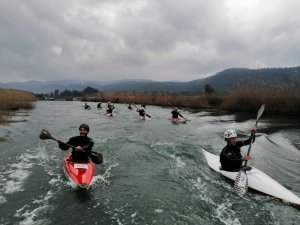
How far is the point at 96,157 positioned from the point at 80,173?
0.82 metres

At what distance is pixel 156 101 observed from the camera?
43375 mm

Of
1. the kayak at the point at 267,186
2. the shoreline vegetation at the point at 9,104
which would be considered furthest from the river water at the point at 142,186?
the shoreline vegetation at the point at 9,104

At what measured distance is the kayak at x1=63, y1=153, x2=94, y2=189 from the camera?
795 centimetres

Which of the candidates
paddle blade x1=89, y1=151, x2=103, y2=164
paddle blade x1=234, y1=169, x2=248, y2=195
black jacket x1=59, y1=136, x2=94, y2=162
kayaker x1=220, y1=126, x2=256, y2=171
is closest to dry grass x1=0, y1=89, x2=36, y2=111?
black jacket x1=59, y1=136, x2=94, y2=162

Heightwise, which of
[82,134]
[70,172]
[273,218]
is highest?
[82,134]

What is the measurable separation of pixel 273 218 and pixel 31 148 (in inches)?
419

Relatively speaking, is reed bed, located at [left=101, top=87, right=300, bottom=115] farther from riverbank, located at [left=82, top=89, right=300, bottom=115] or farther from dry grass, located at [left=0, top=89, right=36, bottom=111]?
dry grass, located at [left=0, top=89, right=36, bottom=111]

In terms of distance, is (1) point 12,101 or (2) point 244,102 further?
(2) point 244,102

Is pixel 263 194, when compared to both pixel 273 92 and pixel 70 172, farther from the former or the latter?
pixel 273 92

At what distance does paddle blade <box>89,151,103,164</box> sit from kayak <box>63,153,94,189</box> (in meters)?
0.24

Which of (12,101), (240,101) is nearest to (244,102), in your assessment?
(240,101)

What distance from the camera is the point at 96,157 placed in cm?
887

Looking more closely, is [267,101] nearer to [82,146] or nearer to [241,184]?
[241,184]

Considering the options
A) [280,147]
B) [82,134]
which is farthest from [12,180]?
[280,147]
